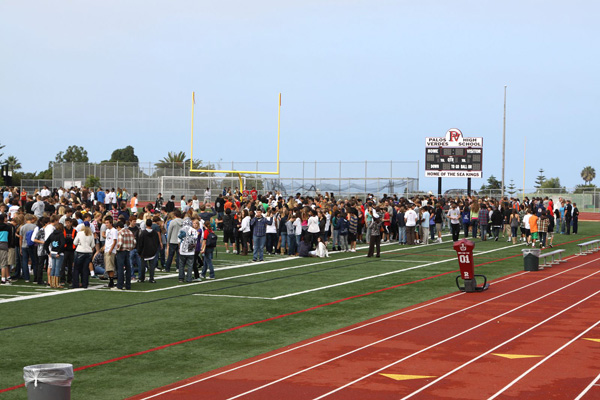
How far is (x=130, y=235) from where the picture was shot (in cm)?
1792

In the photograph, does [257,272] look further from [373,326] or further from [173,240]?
[373,326]

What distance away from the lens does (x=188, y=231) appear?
1881cm

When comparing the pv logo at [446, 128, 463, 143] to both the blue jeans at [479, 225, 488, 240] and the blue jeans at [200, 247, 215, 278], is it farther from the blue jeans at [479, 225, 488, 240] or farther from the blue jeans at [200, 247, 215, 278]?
the blue jeans at [200, 247, 215, 278]

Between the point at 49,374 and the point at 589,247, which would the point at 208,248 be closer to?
the point at 49,374

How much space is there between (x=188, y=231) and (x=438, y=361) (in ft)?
30.3

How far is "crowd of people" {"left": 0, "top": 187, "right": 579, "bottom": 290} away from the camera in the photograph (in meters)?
18.1

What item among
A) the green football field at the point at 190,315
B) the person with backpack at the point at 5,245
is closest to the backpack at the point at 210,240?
the green football field at the point at 190,315

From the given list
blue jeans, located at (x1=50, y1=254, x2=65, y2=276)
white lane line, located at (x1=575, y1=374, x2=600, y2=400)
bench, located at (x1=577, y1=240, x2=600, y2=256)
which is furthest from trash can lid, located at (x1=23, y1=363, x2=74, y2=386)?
bench, located at (x1=577, y1=240, x2=600, y2=256)

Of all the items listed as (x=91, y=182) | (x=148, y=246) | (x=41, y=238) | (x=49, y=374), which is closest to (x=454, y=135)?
(x=91, y=182)

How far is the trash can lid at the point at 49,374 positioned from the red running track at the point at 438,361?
227 centimetres

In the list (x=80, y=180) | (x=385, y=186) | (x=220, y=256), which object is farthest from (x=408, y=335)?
(x=80, y=180)

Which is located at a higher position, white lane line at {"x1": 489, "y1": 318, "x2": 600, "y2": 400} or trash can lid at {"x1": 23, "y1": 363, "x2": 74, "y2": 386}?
trash can lid at {"x1": 23, "y1": 363, "x2": 74, "y2": 386}

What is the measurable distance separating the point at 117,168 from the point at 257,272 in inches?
→ 1284

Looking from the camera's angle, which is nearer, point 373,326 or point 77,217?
point 373,326
